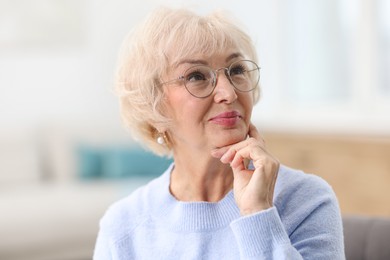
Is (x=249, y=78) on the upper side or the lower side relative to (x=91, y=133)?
upper

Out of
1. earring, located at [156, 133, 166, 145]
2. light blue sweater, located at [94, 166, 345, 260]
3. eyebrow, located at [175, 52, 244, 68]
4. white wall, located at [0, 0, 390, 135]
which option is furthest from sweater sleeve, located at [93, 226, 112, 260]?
white wall, located at [0, 0, 390, 135]

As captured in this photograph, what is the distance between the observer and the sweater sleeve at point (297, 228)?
1.52 meters

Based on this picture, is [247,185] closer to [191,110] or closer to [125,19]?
[191,110]

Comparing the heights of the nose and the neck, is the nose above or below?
above

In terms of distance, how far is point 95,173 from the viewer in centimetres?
555

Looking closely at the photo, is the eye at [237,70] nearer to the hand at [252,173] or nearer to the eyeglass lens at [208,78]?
the eyeglass lens at [208,78]

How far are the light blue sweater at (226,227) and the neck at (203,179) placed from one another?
0.03 m

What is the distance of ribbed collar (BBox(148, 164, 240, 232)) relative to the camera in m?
1.75

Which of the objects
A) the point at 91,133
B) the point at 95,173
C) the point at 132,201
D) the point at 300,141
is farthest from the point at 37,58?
the point at 132,201

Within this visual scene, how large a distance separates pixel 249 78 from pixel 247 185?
0.95 ft

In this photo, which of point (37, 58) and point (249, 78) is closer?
point (249, 78)

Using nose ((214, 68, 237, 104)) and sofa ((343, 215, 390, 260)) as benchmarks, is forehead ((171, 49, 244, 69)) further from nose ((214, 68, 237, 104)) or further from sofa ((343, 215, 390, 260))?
sofa ((343, 215, 390, 260))

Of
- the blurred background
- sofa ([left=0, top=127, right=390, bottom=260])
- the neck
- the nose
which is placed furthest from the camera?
sofa ([left=0, top=127, right=390, bottom=260])

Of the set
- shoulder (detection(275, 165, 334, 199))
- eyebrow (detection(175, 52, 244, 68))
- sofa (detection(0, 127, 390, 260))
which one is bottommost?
sofa (detection(0, 127, 390, 260))
